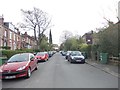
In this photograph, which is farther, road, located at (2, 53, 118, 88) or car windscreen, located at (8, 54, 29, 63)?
car windscreen, located at (8, 54, 29, 63)

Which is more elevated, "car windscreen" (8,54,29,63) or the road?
"car windscreen" (8,54,29,63)

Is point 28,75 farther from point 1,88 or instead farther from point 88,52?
point 88,52

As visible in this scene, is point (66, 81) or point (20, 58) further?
point (20, 58)

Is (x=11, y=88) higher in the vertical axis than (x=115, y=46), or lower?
lower

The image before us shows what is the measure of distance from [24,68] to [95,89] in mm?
4657

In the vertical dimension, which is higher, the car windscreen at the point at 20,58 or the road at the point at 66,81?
the car windscreen at the point at 20,58

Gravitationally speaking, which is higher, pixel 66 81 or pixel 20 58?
pixel 20 58

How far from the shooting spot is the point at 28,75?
11406 mm

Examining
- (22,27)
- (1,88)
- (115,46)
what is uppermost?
(22,27)

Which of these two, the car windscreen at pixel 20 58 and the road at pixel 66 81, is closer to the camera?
the road at pixel 66 81

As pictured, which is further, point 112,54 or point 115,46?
point 112,54

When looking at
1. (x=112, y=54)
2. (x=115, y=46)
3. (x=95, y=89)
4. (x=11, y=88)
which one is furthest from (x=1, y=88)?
(x=112, y=54)

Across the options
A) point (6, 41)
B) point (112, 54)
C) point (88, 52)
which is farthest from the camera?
point (6, 41)

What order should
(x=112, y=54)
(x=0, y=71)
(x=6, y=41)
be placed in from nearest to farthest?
(x=0, y=71) → (x=112, y=54) → (x=6, y=41)
